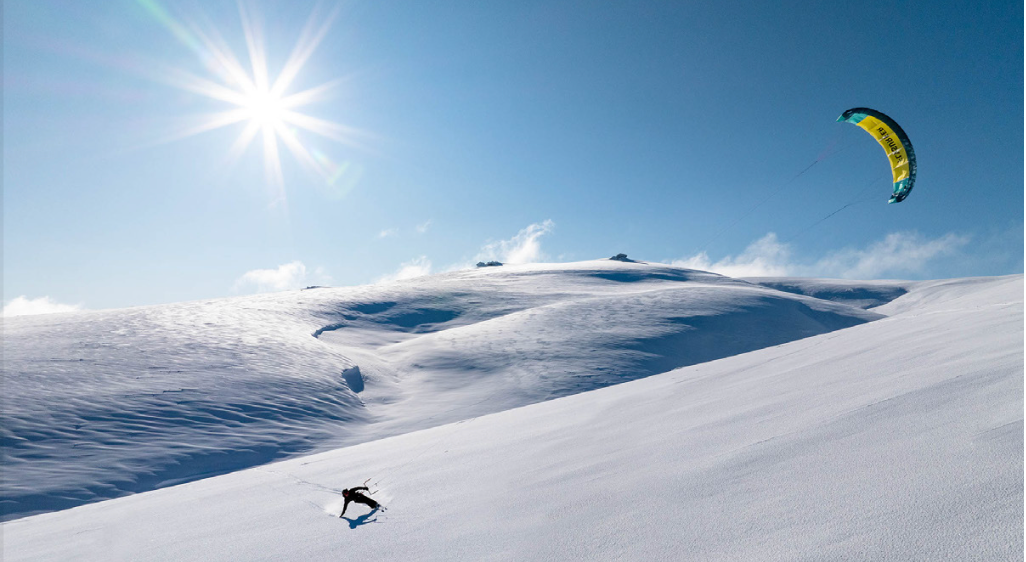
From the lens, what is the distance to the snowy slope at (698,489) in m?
1.91

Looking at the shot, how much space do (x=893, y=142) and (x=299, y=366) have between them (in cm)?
1860

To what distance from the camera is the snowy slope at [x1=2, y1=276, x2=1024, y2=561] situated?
6.26ft

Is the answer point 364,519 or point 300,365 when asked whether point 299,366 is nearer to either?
point 300,365

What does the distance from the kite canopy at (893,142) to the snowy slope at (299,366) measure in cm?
911

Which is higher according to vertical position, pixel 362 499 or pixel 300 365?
pixel 300 365

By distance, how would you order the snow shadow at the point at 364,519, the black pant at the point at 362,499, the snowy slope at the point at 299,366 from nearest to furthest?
the snow shadow at the point at 364,519 → the black pant at the point at 362,499 → the snowy slope at the point at 299,366

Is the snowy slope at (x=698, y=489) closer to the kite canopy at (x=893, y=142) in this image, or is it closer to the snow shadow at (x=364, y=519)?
the snow shadow at (x=364, y=519)

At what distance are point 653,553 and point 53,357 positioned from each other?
55.0ft

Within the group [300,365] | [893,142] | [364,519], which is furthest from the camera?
[300,365]

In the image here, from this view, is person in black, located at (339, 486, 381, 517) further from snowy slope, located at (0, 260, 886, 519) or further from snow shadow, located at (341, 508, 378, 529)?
snowy slope, located at (0, 260, 886, 519)

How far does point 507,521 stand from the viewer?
2.67 m

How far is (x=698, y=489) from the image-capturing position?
2549 mm

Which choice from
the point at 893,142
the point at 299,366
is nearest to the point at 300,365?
the point at 299,366

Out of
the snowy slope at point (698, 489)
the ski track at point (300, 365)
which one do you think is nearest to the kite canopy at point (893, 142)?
the ski track at point (300, 365)
